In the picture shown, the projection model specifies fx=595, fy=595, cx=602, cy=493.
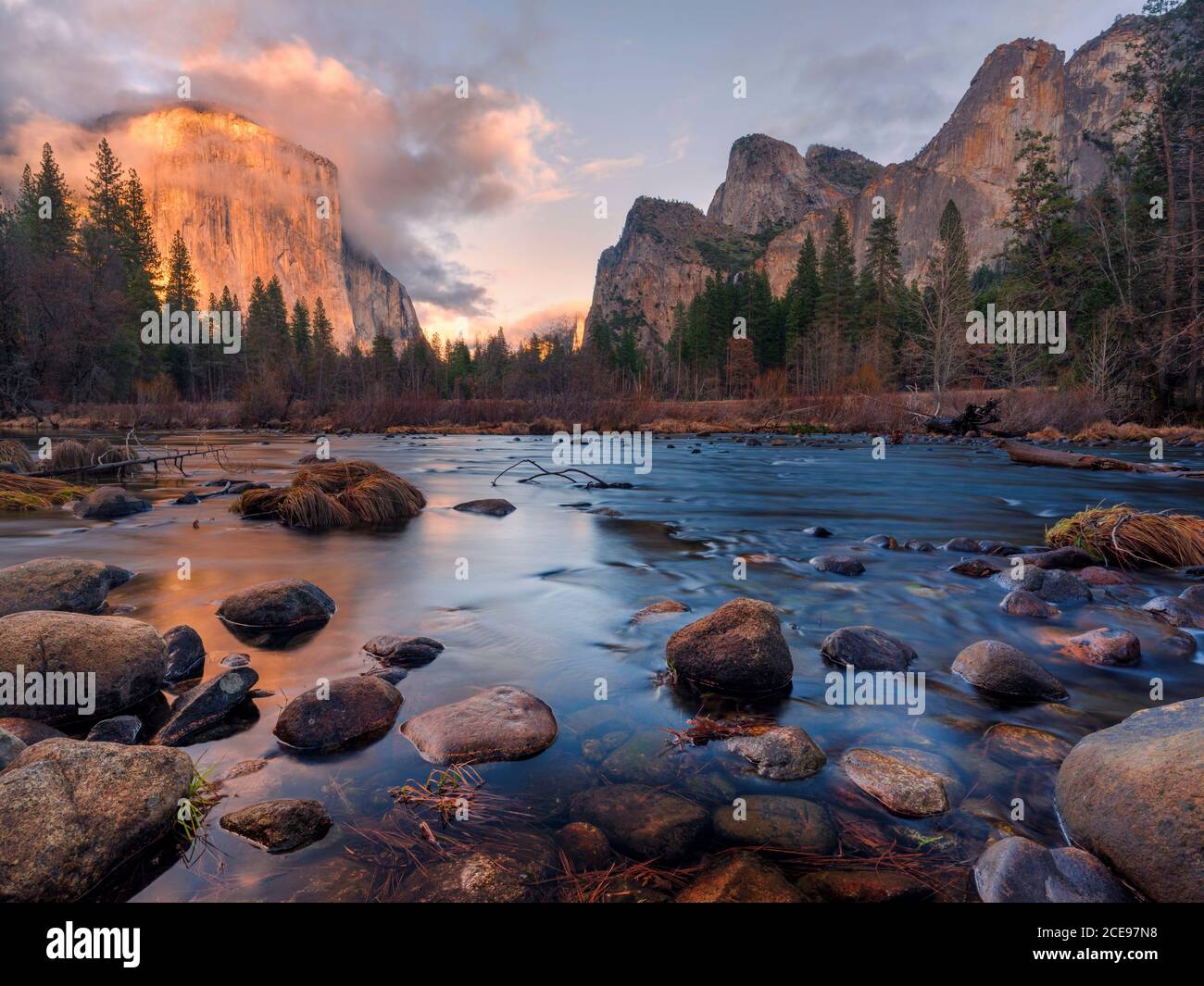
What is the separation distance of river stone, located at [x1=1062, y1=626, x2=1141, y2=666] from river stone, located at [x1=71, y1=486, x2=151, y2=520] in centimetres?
1335

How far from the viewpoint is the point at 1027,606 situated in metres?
5.46

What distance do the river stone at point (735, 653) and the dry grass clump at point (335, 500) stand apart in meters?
7.68

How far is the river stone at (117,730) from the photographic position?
3096 millimetres

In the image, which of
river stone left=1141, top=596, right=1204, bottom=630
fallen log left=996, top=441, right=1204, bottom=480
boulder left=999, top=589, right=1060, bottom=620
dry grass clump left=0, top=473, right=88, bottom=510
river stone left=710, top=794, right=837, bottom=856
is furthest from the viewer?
fallen log left=996, top=441, right=1204, bottom=480

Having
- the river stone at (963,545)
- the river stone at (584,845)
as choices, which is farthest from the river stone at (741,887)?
the river stone at (963,545)

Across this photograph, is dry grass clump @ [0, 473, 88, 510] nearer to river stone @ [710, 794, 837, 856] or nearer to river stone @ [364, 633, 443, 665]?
river stone @ [364, 633, 443, 665]

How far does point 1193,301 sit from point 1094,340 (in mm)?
3774

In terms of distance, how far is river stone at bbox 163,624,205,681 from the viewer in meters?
4.01

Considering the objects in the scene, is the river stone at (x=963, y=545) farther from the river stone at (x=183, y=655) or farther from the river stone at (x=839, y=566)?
the river stone at (x=183, y=655)

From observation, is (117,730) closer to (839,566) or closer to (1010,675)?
(1010,675)

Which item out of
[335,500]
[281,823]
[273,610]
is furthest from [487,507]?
[281,823]

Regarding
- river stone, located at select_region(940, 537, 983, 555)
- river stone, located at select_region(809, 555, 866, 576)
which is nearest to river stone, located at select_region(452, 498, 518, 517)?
river stone, located at select_region(809, 555, 866, 576)

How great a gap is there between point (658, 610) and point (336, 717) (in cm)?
310
